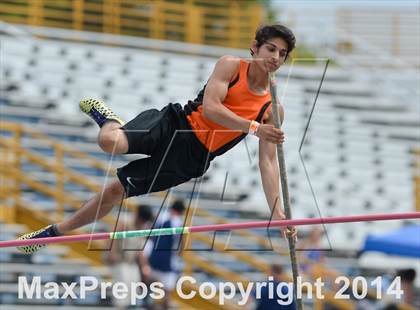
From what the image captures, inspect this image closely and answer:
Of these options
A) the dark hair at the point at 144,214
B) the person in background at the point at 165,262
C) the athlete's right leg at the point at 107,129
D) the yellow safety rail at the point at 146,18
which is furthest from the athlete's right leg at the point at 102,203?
the yellow safety rail at the point at 146,18

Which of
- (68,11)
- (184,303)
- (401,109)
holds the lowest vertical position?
(184,303)

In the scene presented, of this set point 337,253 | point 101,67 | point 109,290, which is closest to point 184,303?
point 109,290

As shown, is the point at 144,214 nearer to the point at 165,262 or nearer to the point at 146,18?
the point at 165,262

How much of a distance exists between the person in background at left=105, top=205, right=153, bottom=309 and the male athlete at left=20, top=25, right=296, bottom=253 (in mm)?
4324

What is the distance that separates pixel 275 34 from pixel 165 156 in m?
0.97

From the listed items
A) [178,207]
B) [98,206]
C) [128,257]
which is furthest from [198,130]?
[128,257]

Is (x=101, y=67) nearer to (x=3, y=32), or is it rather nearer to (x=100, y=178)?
(x=3, y=32)

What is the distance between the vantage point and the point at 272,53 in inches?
265

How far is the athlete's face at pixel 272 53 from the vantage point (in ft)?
22.0

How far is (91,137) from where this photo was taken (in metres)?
15.9

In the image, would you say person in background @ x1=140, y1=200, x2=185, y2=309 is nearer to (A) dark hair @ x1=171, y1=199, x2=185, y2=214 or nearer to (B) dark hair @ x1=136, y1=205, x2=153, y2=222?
A: (A) dark hair @ x1=171, y1=199, x2=185, y2=214

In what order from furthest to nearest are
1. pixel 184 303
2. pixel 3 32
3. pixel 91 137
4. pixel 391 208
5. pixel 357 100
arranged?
pixel 357 100 → pixel 3 32 → pixel 391 208 → pixel 91 137 → pixel 184 303

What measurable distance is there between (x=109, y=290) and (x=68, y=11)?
8.44m

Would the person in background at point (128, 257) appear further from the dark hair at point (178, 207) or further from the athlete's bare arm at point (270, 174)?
the athlete's bare arm at point (270, 174)
